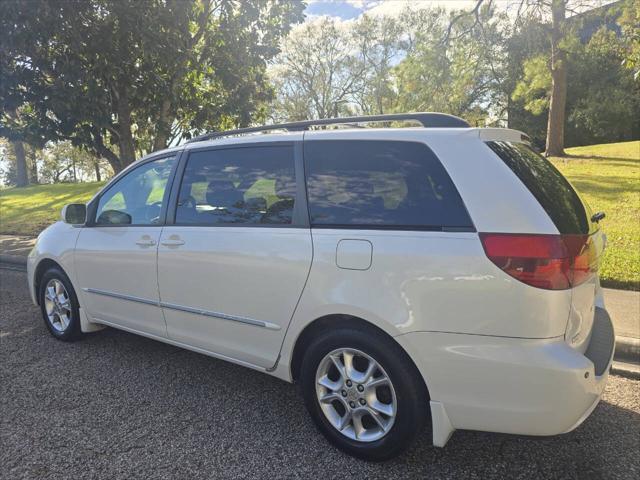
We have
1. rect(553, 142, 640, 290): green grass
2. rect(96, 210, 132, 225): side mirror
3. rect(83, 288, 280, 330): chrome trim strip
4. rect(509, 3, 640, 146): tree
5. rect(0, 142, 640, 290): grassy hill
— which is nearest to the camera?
rect(83, 288, 280, 330): chrome trim strip

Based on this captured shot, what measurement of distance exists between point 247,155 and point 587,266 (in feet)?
6.98

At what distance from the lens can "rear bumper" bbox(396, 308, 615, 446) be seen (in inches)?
84.7

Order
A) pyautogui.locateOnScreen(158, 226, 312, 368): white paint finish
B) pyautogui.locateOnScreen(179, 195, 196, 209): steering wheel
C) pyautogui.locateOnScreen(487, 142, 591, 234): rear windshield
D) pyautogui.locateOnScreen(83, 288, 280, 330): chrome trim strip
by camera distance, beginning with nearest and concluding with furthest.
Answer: pyautogui.locateOnScreen(487, 142, 591, 234): rear windshield → pyautogui.locateOnScreen(158, 226, 312, 368): white paint finish → pyautogui.locateOnScreen(83, 288, 280, 330): chrome trim strip → pyautogui.locateOnScreen(179, 195, 196, 209): steering wheel

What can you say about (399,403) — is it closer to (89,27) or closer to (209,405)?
(209,405)

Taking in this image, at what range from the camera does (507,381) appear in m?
2.20

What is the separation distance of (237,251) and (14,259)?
7723 mm

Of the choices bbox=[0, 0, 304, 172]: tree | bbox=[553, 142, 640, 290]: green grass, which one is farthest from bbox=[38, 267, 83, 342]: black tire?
bbox=[553, 142, 640, 290]: green grass

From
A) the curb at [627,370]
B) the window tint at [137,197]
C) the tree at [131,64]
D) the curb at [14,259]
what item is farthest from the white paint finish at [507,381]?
the curb at [14,259]

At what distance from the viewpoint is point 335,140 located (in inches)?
112

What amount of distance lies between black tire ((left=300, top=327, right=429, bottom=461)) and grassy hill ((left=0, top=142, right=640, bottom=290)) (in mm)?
4492

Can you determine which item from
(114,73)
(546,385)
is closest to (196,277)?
(546,385)

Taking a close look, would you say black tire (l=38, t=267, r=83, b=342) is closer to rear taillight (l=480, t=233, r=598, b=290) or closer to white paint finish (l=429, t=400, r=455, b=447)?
white paint finish (l=429, t=400, r=455, b=447)

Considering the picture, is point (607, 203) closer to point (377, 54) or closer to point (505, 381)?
point (505, 381)

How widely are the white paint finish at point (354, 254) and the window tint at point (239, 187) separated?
45 cm
